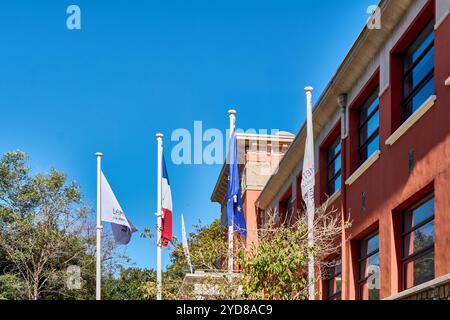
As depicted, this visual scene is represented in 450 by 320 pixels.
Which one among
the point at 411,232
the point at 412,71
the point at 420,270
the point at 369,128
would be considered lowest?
the point at 420,270

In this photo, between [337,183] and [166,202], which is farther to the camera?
[166,202]

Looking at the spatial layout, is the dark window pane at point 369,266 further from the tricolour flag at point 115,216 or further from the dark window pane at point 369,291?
the tricolour flag at point 115,216

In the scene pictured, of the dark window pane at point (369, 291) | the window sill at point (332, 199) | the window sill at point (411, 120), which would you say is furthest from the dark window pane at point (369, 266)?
the window sill at point (411, 120)

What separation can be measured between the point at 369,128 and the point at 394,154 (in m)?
3.12

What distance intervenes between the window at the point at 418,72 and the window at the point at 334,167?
6.07 meters

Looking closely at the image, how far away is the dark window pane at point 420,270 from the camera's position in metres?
14.8

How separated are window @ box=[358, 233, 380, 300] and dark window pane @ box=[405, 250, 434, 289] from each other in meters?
1.97

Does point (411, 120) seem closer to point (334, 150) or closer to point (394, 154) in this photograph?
point (394, 154)

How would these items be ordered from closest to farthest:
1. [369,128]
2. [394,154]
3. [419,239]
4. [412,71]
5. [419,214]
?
1. [419,239]
2. [419,214]
3. [412,71]
4. [394,154]
5. [369,128]

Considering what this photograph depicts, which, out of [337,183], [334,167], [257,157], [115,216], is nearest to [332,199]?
[337,183]

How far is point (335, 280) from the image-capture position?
2275 cm

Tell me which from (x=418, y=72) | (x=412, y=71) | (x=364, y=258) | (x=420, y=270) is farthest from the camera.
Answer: (x=364, y=258)
